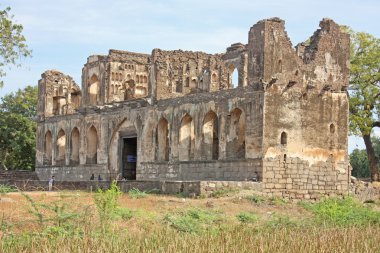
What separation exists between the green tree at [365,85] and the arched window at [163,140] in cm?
1037

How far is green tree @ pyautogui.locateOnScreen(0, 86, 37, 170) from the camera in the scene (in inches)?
1845

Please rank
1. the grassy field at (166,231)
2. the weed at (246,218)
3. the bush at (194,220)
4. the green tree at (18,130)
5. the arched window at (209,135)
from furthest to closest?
the green tree at (18,130), the arched window at (209,135), the weed at (246,218), the bush at (194,220), the grassy field at (166,231)

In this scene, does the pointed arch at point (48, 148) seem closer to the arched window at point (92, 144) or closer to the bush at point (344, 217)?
the arched window at point (92, 144)

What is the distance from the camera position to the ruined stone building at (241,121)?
25188 mm

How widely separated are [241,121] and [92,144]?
10792mm


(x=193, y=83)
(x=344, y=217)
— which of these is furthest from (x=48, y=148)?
(x=344, y=217)

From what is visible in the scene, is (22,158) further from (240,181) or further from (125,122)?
(240,181)

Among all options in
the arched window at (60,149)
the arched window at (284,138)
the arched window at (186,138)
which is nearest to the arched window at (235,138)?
A: the arched window at (284,138)

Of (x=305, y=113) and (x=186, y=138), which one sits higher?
(x=305, y=113)

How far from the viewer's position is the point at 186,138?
2920cm

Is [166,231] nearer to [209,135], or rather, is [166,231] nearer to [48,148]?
[209,135]

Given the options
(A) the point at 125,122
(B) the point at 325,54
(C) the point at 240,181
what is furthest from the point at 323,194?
(A) the point at 125,122

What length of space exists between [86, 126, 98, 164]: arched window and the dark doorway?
2.48 meters

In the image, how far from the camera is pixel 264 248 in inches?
403
